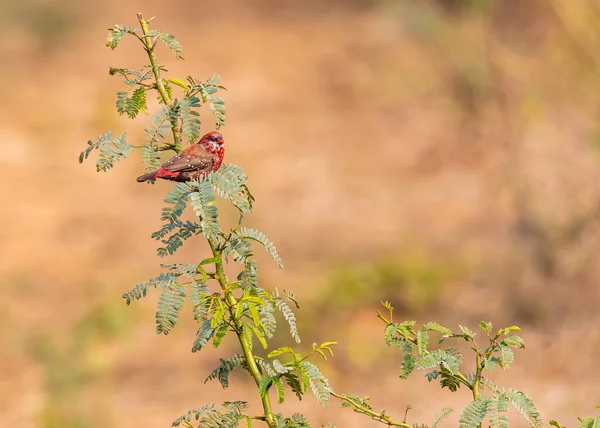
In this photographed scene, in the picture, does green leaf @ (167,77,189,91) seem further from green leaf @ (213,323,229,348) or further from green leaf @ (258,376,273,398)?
green leaf @ (258,376,273,398)

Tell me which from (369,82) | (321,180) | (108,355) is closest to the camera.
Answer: (108,355)

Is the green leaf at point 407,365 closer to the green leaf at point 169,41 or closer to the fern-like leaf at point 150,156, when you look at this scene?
the fern-like leaf at point 150,156

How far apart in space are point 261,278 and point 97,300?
→ 3.33 ft

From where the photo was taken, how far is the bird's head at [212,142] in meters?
1.62

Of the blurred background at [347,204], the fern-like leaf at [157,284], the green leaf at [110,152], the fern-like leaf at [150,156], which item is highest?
the blurred background at [347,204]

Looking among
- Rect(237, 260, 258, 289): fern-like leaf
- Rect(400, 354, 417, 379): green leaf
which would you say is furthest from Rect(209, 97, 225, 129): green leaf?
Rect(400, 354, 417, 379): green leaf

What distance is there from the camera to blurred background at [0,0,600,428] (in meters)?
4.50

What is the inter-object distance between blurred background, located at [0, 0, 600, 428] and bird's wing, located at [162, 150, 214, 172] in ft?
8.26

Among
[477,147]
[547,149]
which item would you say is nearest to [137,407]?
[547,149]

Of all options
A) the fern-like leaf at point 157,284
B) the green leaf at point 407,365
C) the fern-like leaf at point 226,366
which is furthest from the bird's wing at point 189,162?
the green leaf at point 407,365

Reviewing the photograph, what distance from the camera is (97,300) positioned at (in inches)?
212

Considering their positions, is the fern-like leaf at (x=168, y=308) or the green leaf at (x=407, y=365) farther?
the green leaf at (x=407, y=365)

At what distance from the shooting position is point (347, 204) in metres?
6.74

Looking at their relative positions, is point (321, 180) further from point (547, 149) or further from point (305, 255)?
point (547, 149)
